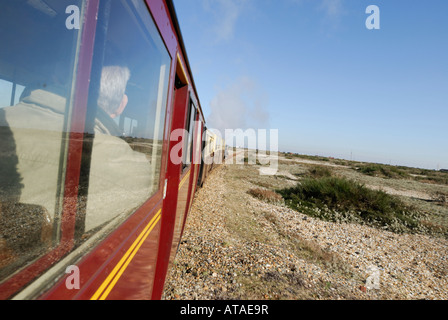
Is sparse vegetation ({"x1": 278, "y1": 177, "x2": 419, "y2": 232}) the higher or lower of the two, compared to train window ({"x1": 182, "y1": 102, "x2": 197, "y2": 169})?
lower

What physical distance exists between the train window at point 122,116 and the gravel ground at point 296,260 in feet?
7.06

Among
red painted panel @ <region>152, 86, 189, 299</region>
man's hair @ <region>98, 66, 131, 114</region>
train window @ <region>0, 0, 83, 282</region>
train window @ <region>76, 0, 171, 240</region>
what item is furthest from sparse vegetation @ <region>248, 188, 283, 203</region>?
train window @ <region>0, 0, 83, 282</region>

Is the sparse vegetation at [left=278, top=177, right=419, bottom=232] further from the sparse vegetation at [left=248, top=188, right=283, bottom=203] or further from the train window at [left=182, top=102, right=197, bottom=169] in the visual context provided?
the train window at [left=182, top=102, right=197, bottom=169]

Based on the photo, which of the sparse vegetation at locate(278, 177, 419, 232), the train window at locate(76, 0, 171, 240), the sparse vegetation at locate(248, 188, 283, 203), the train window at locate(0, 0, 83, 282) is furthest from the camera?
the sparse vegetation at locate(248, 188, 283, 203)

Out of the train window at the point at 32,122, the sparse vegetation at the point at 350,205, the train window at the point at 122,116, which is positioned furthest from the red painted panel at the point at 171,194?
the sparse vegetation at the point at 350,205

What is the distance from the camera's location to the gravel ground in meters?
3.20

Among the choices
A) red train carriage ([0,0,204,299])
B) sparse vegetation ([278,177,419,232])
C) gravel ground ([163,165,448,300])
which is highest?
red train carriage ([0,0,204,299])

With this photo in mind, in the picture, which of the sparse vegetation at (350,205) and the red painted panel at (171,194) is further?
the sparse vegetation at (350,205)

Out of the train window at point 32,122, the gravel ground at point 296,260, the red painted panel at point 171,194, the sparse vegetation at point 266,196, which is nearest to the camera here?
the train window at point 32,122

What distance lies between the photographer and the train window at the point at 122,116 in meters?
0.91

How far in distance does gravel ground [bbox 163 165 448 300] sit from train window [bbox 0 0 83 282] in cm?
258

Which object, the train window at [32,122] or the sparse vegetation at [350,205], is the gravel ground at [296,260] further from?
the train window at [32,122]

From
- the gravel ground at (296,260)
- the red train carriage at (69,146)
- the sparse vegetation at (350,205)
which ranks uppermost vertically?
the red train carriage at (69,146)

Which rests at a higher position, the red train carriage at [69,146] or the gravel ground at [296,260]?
the red train carriage at [69,146]
